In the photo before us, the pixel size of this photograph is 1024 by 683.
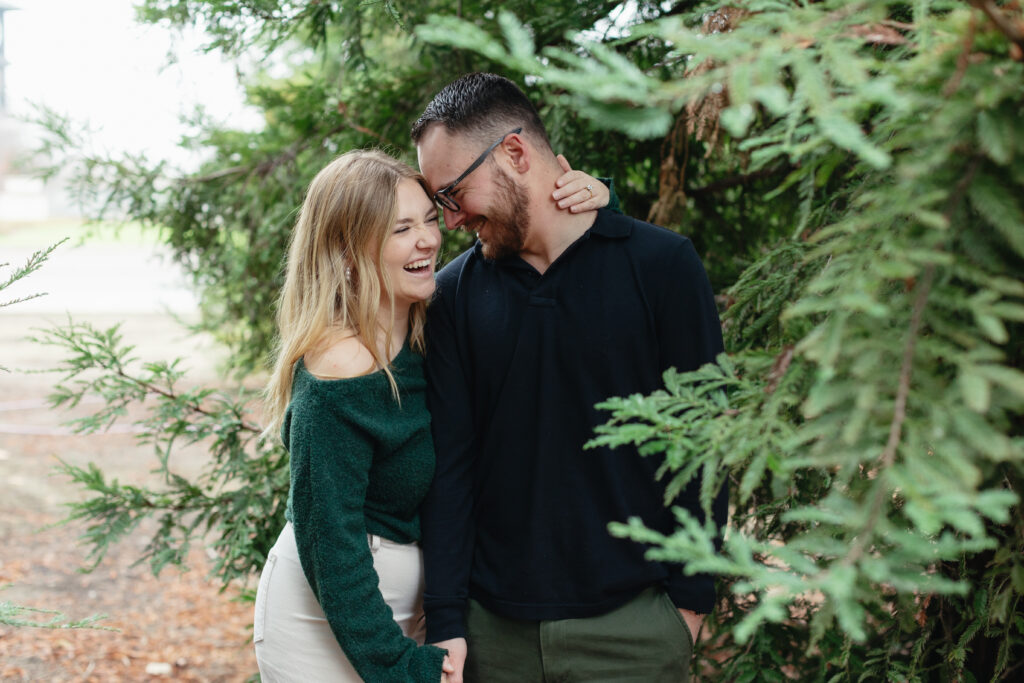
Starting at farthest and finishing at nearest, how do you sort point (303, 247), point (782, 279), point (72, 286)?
1. point (72, 286)
2. point (303, 247)
3. point (782, 279)

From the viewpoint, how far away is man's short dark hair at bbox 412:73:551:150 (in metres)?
2.40

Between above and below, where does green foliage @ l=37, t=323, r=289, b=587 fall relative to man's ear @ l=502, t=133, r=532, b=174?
below

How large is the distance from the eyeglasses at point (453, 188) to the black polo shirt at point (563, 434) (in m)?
0.27

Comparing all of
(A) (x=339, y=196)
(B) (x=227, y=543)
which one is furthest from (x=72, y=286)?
(A) (x=339, y=196)

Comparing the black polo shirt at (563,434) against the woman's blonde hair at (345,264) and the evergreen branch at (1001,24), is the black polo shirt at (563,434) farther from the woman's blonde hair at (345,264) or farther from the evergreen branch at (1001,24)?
the evergreen branch at (1001,24)

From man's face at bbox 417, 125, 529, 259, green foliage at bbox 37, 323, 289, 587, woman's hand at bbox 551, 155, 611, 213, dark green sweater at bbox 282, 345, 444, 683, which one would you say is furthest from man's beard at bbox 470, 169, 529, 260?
green foliage at bbox 37, 323, 289, 587

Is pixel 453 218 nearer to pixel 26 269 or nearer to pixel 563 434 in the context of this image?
pixel 563 434

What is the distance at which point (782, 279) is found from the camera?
6.93 feet

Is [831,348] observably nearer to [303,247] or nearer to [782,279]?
[782,279]

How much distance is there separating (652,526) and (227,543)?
2115 millimetres

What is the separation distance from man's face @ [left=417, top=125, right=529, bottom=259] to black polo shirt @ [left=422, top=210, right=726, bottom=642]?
11 cm

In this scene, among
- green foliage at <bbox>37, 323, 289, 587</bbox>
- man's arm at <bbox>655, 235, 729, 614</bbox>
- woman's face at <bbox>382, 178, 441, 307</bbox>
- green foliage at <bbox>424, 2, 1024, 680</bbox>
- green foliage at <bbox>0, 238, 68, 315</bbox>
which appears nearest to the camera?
green foliage at <bbox>424, 2, 1024, 680</bbox>

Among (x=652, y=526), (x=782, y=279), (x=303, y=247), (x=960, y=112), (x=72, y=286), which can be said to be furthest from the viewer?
(x=72, y=286)

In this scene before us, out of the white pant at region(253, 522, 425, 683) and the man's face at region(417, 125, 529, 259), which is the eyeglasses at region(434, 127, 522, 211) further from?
the white pant at region(253, 522, 425, 683)
